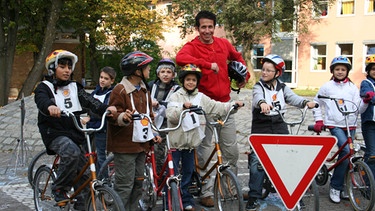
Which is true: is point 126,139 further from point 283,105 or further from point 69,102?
point 283,105

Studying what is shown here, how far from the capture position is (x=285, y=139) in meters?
A: 3.70

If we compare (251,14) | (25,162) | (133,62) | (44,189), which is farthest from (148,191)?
(251,14)

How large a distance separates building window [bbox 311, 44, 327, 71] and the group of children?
91.8ft

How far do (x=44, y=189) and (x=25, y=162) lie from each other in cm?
366

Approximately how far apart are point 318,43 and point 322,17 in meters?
1.78

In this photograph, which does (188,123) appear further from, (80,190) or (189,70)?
(80,190)

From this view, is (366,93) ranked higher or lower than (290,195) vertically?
higher

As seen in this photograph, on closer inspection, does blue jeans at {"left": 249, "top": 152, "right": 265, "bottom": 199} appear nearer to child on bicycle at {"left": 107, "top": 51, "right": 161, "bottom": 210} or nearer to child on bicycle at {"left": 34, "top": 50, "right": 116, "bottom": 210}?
child on bicycle at {"left": 107, "top": 51, "right": 161, "bottom": 210}

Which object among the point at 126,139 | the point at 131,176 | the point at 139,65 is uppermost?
the point at 139,65

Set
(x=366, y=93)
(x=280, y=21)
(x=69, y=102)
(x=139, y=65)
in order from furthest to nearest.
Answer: (x=280, y=21) < (x=366, y=93) < (x=69, y=102) < (x=139, y=65)

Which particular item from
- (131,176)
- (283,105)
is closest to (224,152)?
(283,105)

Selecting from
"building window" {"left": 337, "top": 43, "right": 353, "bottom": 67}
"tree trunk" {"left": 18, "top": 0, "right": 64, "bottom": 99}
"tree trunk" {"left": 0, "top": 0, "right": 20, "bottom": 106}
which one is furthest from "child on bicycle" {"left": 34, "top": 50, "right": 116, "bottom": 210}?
"building window" {"left": 337, "top": 43, "right": 353, "bottom": 67}

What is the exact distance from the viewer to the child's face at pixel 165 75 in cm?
618

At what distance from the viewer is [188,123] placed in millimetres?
5383
